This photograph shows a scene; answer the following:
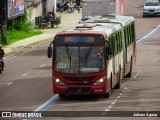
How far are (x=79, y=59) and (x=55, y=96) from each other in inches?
89.0

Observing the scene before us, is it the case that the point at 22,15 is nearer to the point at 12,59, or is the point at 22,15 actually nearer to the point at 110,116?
the point at 12,59

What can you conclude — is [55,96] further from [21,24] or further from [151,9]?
[151,9]

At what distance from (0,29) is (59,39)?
3042 cm

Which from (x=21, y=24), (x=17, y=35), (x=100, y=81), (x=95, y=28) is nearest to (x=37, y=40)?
(x=17, y=35)

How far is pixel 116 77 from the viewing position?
103 ft

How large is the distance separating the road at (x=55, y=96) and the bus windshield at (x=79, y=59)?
1.14 meters

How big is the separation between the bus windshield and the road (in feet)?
3.73

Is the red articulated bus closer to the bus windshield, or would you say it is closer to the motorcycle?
the bus windshield

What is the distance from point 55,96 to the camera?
30.0m

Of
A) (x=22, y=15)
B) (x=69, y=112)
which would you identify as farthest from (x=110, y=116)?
(x=22, y=15)

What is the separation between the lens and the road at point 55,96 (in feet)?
87.7

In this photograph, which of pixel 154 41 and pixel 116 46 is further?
pixel 154 41

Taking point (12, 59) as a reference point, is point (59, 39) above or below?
above

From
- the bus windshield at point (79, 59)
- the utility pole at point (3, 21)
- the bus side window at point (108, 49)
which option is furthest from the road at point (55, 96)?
the utility pole at point (3, 21)
